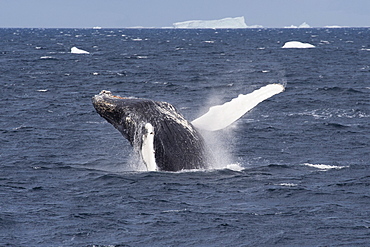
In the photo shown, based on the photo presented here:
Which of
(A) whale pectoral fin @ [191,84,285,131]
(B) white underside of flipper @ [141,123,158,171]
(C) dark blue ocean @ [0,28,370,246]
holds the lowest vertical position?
(C) dark blue ocean @ [0,28,370,246]

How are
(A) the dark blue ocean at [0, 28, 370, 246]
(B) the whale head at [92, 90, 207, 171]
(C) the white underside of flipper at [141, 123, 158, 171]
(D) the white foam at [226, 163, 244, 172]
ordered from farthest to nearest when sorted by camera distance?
(D) the white foam at [226, 163, 244, 172]
(B) the whale head at [92, 90, 207, 171]
(C) the white underside of flipper at [141, 123, 158, 171]
(A) the dark blue ocean at [0, 28, 370, 246]

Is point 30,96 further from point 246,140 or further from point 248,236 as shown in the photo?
point 248,236

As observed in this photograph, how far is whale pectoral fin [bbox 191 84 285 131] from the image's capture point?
541 inches

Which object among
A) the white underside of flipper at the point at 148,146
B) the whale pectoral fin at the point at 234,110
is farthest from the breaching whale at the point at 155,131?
the whale pectoral fin at the point at 234,110

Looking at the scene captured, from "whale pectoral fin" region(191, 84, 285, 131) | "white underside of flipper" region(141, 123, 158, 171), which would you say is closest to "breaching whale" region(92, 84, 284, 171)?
"white underside of flipper" region(141, 123, 158, 171)

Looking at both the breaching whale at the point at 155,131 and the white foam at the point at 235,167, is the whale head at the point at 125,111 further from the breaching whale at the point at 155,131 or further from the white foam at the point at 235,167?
the white foam at the point at 235,167

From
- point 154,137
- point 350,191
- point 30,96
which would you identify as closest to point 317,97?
point 30,96

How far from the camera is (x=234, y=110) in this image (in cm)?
1391

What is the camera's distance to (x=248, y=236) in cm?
1111

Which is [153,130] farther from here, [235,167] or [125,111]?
[235,167]

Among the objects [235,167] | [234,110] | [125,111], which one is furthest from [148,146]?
[235,167]

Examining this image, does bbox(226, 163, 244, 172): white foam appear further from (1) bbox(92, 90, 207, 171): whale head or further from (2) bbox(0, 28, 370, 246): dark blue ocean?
(1) bbox(92, 90, 207, 171): whale head

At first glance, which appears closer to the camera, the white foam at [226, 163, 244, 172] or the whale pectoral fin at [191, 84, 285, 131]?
the whale pectoral fin at [191, 84, 285, 131]

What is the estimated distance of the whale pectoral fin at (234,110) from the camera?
45.1 feet
